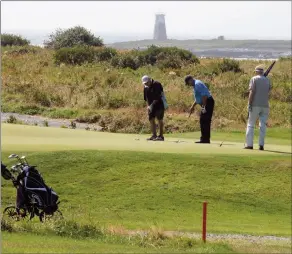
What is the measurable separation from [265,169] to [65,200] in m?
4.11

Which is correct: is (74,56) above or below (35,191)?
below

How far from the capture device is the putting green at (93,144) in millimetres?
15547

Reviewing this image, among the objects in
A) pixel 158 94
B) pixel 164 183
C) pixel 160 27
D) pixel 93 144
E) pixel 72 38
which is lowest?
pixel 164 183

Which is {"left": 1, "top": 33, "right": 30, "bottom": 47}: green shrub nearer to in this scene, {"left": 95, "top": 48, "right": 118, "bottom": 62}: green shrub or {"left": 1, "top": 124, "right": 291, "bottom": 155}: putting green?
{"left": 95, "top": 48, "right": 118, "bottom": 62}: green shrub

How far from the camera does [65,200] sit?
13641 mm

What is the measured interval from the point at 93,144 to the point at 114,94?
1910 cm

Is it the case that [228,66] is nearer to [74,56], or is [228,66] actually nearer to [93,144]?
[74,56]

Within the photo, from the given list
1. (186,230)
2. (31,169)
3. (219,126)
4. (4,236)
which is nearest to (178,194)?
(186,230)

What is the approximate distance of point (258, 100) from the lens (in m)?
15.7

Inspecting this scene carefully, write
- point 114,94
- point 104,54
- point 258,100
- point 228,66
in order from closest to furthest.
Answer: point 258,100, point 114,94, point 228,66, point 104,54

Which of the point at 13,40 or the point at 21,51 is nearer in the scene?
the point at 21,51

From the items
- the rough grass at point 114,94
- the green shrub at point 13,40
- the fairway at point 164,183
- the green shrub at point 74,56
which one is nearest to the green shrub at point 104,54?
the green shrub at point 74,56

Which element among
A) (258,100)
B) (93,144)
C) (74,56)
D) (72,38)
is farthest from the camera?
(72,38)

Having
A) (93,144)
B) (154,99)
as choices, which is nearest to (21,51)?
(154,99)
